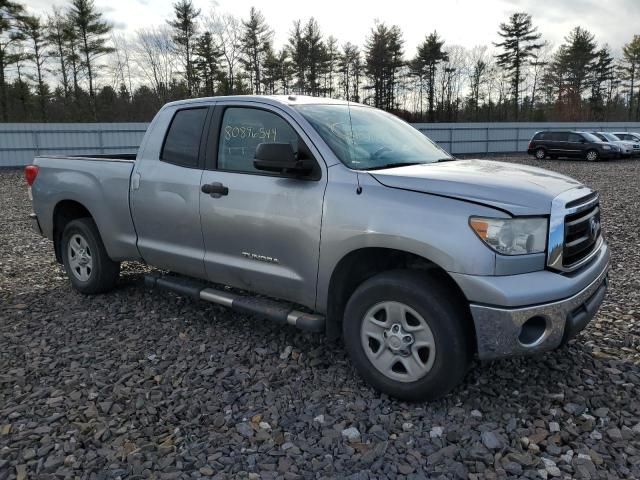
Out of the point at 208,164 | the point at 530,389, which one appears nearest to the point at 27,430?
the point at 208,164

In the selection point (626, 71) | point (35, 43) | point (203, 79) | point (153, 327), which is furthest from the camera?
point (626, 71)

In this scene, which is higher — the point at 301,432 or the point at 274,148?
the point at 274,148

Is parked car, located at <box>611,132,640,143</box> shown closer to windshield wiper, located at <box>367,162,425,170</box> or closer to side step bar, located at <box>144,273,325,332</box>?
windshield wiper, located at <box>367,162,425,170</box>

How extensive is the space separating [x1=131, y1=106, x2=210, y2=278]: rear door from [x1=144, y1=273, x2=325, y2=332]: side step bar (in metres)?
0.12

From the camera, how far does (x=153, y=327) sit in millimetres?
4566

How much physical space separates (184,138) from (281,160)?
4.78 ft

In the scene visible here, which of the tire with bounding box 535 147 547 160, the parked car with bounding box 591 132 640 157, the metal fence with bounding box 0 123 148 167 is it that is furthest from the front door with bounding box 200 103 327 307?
the parked car with bounding box 591 132 640 157

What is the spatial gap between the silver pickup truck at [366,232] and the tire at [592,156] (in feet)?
81.4

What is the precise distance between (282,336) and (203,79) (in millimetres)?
38342

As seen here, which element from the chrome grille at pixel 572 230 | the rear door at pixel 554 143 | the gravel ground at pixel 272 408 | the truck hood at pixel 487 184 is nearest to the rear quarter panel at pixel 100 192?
the gravel ground at pixel 272 408

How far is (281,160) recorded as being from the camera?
11.0 ft

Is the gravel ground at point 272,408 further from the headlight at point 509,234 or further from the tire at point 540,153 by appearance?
the tire at point 540,153

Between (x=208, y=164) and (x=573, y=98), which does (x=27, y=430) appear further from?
(x=573, y=98)

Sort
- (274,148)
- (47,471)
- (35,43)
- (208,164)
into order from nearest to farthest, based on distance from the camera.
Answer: (47,471) < (274,148) < (208,164) < (35,43)
